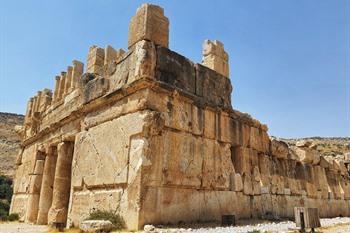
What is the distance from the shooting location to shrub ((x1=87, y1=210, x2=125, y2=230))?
5.64 m

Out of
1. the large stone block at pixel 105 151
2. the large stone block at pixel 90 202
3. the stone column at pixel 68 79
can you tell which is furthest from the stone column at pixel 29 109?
the large stone block at pixel 90 202

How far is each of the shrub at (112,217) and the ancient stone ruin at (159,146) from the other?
130mm

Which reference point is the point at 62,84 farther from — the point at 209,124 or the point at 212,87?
the point at 209,124

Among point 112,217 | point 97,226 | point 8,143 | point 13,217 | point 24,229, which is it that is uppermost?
point 8,143

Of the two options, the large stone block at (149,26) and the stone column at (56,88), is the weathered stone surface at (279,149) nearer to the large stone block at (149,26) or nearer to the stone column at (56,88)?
the large stone block at (149,26)

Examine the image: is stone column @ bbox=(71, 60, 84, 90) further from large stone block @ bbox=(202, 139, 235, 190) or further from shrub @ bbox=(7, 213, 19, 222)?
large stone block @ bbox=(202, 139, 235, 190)

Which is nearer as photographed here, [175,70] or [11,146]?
[175,70]

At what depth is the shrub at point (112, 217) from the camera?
5639mm

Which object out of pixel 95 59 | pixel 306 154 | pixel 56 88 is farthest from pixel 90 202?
pixel 306 154

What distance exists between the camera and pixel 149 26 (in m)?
6.68

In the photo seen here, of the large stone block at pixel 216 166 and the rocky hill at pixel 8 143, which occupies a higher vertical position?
the rocky hill at pixel 8 143

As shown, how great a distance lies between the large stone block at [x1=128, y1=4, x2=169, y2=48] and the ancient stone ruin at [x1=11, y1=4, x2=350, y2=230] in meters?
0.02

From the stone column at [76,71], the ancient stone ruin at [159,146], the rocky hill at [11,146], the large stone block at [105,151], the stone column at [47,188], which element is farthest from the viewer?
the rocky hill at [11,146]

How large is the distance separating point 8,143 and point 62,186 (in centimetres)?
4264
